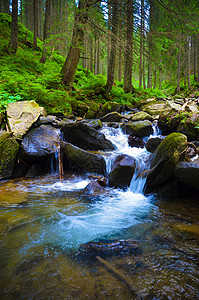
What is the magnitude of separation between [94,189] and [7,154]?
3.12 metres

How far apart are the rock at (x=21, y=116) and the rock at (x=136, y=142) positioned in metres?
4.38

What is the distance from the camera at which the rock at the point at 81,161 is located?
655 cm

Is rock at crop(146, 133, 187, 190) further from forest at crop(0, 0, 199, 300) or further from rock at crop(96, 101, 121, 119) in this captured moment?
rock at crop(96, 101, 121, 119)

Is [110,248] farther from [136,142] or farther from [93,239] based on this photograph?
[136,142]

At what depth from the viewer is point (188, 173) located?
444 centimetres

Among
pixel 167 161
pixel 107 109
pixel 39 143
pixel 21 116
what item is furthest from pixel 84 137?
pixel 107 109

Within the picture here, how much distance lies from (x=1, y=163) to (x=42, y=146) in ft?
4.74

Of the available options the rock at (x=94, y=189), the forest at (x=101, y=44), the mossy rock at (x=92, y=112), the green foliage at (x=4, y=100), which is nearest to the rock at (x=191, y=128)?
the forest at (x=101, y=44)

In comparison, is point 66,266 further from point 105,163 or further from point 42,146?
point 42,146

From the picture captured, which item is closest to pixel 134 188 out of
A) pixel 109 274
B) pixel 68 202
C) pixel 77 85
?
pixel 68 202

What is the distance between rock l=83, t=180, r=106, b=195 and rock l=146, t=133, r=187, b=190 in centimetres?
140

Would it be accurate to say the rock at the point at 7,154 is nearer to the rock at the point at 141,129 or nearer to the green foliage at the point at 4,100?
the green foliage at the point at 4,100

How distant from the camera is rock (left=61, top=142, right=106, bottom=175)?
21.5 ft

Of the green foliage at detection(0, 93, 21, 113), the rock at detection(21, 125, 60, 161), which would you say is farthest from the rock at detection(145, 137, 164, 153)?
the green foliage at detection(0, 93, 21, 113)
